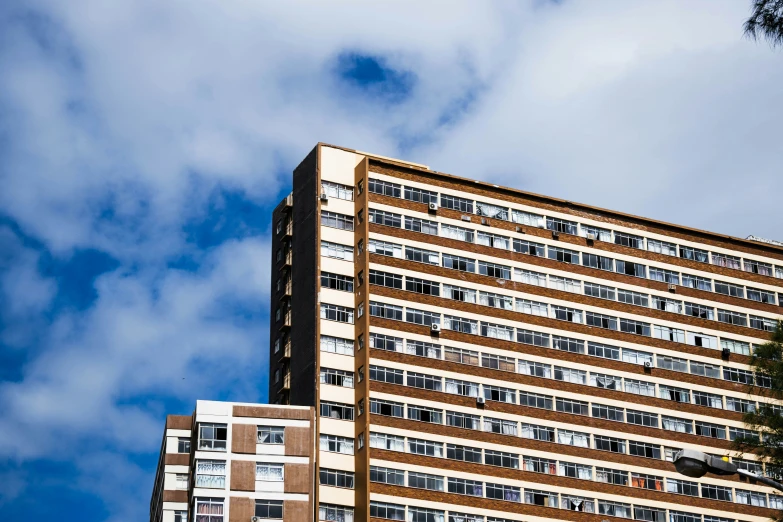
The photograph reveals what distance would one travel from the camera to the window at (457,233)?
116 metres

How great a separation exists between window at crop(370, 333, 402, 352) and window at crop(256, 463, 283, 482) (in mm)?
12490

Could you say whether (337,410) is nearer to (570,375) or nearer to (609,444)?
(570,375)

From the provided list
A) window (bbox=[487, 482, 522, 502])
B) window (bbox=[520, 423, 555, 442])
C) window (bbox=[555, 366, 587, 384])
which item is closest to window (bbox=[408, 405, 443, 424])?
window (bbox=[487, 482, 522, 502])

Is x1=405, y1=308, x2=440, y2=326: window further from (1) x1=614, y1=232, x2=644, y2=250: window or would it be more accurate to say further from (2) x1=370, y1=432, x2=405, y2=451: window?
(1) x1=614, y1=232, x2=644, y2=250: window

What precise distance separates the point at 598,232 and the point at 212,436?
41676mm

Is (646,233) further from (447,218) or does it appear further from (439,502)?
(439,502)

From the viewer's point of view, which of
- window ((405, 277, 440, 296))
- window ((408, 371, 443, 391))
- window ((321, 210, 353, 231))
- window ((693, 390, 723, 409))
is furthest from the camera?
window ((693, 390, 723, 409))

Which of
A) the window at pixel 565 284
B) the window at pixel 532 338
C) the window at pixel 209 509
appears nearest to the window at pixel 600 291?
the window at pixel 565 284

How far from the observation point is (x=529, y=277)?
389 feet

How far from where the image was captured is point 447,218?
382 feet

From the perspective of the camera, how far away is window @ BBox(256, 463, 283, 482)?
104 meters

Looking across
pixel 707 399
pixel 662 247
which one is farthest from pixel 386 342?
pixel 707 399

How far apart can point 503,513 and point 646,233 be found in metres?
32.8

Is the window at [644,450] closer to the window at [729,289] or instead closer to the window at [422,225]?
the window at [729,289]
